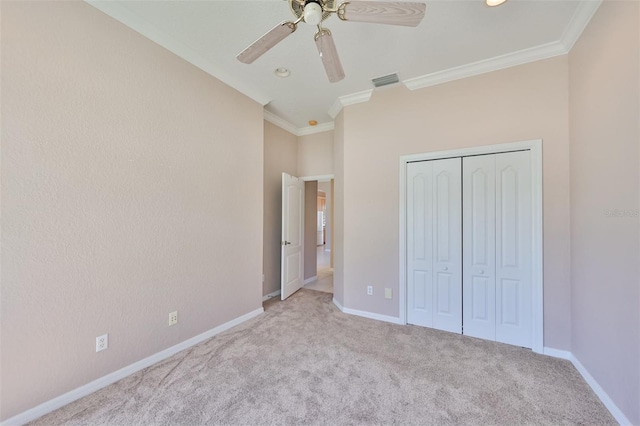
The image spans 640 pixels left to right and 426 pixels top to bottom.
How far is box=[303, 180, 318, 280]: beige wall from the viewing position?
16.1 feet

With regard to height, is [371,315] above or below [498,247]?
below

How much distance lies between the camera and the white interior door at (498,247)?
2514mm

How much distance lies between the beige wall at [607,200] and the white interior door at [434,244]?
0.95m

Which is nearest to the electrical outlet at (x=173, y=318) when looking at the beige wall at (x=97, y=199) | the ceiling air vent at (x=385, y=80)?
the beige wall at (x=97, y=199)

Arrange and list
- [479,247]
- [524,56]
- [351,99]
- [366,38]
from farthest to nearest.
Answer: [351,99] < [479,247] < [524,56] < [366,38]

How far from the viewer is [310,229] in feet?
16.5

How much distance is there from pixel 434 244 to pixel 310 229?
2.60 meters

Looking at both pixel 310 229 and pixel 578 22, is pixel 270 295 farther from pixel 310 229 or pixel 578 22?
pixel 578 22

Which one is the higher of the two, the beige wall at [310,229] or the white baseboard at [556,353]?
the beige wall at [310,229]

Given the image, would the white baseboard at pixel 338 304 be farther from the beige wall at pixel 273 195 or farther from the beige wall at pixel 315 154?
the beige wall at pixel 315 154

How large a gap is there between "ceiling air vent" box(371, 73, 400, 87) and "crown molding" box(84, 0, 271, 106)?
1.51 metres

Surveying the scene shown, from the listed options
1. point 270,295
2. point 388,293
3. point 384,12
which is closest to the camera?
point 384,12

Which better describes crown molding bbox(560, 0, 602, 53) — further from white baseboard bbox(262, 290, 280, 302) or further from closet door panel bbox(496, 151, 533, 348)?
white baseboard bbox(262, 290, 280, 302)

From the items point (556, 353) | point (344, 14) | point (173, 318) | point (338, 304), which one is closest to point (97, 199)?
point (173, 318)
